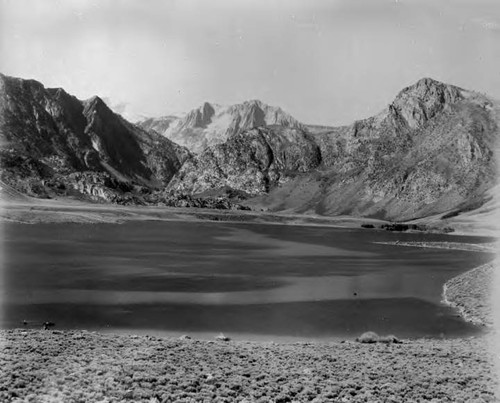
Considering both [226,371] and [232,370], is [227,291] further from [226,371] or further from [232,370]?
[226,371]

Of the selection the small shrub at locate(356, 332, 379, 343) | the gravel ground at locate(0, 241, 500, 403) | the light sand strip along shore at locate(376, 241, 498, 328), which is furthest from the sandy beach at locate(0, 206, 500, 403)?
the light sand strip along shore at locate(376, 241, 498, 328)

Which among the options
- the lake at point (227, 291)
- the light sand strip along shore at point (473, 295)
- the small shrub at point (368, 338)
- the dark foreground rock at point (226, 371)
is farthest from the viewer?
the light sand strip along shore at point (473, 295)

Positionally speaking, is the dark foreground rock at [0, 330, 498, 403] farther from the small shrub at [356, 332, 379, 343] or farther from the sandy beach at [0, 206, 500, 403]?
the small shrub at [356, 332, 379, 343]

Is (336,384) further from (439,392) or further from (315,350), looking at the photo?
(315,350)

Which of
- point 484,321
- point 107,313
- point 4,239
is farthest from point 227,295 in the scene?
point 4,239

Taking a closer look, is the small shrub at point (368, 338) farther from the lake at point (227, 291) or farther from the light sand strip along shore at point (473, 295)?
the light sand strip along shore at point (473, 295)

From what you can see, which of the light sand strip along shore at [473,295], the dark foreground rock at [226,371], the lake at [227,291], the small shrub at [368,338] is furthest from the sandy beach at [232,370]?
the light sand strip along shore at [473,295]
